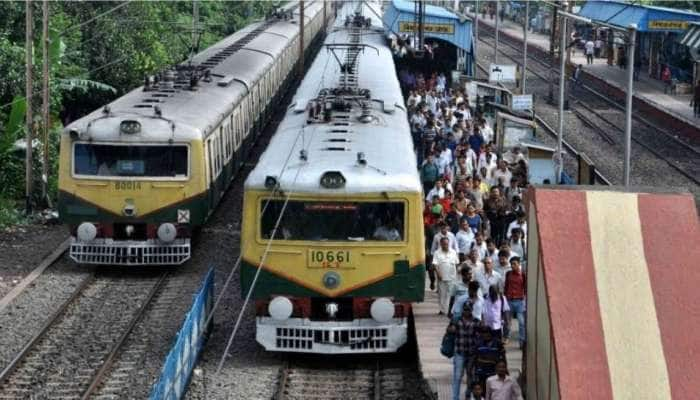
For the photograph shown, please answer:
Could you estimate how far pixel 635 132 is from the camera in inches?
1528

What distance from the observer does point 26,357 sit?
15484 mm

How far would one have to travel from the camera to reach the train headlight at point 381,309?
14680 mm

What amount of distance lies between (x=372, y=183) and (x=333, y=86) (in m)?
6.79

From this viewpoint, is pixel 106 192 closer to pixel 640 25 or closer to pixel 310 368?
pixel 310 368

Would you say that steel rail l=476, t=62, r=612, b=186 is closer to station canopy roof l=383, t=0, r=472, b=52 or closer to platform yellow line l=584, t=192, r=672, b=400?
station canopy roof l=383, t=0, r=472, b=52

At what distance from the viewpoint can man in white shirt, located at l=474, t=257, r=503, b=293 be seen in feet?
48.1

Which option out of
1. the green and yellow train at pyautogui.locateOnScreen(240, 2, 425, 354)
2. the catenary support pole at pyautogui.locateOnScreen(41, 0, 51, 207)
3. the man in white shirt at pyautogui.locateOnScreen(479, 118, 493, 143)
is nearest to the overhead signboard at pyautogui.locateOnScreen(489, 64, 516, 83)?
the man in white shirt at pyautogui.locateOnScreen(479, 118, 493, 143)

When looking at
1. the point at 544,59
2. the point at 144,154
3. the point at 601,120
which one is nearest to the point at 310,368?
the point at 144,154

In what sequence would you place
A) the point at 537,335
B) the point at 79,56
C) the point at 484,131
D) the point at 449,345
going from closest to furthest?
the point at 537,335 → the point at 449,345 → the point at 484,131 → the point at 79,56

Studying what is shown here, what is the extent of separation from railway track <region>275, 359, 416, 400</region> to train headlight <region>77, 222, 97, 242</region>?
Result: 4611mm

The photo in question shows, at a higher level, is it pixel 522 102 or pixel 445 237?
pixel 445 237

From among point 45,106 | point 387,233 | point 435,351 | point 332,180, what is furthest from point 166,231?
point 45,106

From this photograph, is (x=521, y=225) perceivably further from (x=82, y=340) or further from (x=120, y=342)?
(x=82, y=340)

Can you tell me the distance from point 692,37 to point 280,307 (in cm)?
3116
